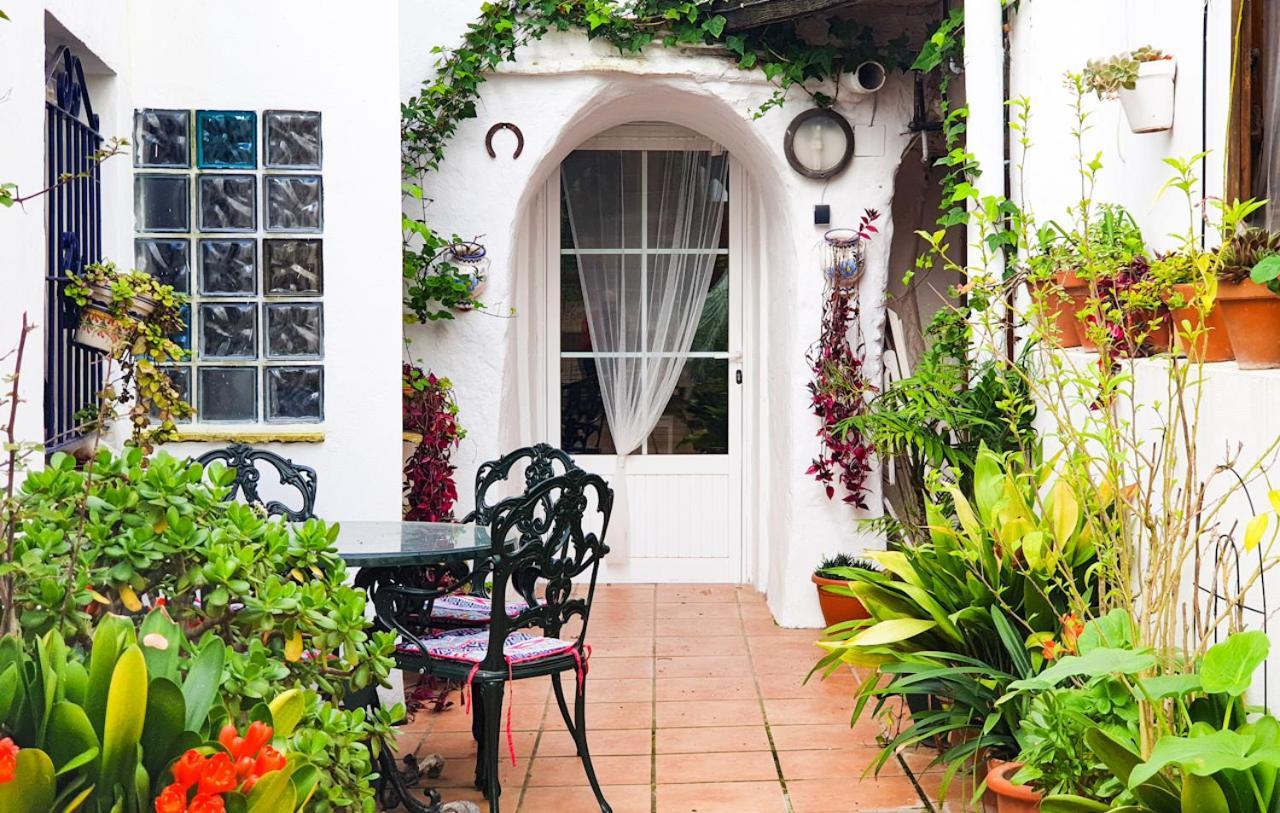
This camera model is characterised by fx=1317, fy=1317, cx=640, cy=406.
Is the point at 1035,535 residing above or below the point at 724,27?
below

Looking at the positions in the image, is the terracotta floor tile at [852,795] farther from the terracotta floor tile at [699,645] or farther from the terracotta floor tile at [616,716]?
the terracotta floor tile at [699,645]

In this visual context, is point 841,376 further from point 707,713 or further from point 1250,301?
point 1250,301

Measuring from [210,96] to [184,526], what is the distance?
9.75 ft

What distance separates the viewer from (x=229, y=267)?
4.79 metres

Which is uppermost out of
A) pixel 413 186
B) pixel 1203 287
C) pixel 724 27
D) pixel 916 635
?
pixel 724 27

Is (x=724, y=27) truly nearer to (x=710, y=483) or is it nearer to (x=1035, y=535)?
(x=710, y=483)

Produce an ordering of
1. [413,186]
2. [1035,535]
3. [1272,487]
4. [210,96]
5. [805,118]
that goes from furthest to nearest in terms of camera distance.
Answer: [805,118], [413,186], [210,96], [1035,535], [1272,487]

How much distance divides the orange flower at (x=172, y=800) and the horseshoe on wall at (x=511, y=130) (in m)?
4.44

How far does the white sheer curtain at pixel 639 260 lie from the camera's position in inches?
281

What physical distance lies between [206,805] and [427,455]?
12.1 ft

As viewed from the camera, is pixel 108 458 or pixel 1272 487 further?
pixel 1272 487

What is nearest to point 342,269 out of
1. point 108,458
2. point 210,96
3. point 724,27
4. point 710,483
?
point 210,96

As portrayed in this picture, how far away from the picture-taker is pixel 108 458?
90.4 inches

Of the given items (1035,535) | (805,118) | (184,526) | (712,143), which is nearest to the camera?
(184,526)
